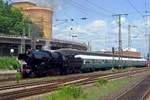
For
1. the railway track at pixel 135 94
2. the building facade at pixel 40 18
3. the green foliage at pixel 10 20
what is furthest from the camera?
the green foliage at pixel 10 20

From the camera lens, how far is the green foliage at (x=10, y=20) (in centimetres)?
13488

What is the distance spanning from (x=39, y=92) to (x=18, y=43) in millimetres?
103562

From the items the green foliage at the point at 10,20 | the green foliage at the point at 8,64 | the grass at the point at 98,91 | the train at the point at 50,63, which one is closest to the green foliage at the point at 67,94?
the grass at the point at 98,91

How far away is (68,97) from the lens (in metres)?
21.1

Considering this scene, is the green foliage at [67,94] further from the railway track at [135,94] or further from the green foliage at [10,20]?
the green foliage at [10,20]

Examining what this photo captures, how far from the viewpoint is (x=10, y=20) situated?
138m

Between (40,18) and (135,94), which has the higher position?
(40,18)

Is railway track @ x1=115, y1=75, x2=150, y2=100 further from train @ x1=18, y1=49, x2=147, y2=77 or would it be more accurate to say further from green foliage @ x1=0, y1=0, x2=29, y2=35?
green foliage @ x1=0, y1=0, x2=29, y2=35

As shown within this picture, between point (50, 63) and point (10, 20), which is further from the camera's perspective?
point (10, 20)

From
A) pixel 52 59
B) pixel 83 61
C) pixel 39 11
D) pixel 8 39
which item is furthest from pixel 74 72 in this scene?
pixel 39 11

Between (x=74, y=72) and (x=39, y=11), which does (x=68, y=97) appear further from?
(x=39, y=11)

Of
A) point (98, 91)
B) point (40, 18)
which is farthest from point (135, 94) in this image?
point (40, 18)

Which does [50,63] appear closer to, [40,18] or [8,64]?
[8,64]

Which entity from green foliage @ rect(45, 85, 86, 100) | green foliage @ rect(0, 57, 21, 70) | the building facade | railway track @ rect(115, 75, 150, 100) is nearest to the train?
→ green foliage @ rect(0, 57, 21, 70)
